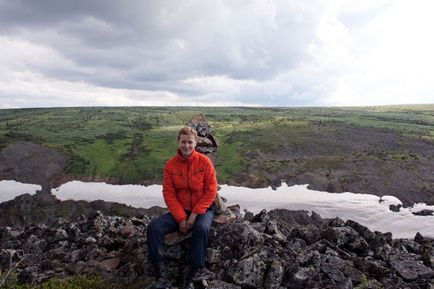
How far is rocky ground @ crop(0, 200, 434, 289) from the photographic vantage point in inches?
624

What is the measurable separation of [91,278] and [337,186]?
80.8 m

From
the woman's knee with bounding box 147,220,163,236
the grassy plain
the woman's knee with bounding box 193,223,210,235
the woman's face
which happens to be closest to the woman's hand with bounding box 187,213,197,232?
the woman's knee with bounding box 193,223,210,235

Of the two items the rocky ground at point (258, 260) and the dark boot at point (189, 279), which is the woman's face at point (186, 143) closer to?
the rocky ground at point (258, 260)

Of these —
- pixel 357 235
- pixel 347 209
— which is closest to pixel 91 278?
pixel 357 235

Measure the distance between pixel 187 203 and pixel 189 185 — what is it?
758 millimetres

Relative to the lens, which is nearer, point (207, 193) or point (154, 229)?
point (154, 229)

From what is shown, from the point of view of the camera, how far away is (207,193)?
1617 centimetres

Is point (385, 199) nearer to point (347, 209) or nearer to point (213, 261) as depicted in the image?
point (347, 209)

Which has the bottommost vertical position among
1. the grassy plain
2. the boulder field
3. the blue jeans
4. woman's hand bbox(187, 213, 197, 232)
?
the grassy plain

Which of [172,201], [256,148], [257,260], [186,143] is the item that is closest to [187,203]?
[172,201]

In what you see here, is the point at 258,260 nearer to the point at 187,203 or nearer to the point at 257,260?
the point at 257,260

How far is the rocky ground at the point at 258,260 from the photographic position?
15.9 metres

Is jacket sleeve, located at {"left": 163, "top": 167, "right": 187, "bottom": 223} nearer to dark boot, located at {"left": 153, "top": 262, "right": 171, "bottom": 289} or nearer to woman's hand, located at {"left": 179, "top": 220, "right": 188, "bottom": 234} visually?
woman's hand, located at {"left": 179, "top": 220, "right": 188, "bottom": 234}

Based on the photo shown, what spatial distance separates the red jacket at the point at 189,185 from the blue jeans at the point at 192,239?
46cm
